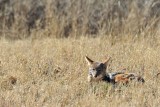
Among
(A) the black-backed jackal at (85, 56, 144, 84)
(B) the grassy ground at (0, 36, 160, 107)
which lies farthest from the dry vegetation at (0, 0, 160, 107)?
(A) the black-backed jackal at (85, 56, 144, 84)

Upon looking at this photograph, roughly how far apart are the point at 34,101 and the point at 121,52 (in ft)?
9.44

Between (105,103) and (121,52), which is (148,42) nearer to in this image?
(121,52)

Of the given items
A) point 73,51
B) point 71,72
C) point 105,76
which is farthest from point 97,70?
point 73,51

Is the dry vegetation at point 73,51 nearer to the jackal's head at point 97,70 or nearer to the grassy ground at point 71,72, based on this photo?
the grassy ground at point 71,72

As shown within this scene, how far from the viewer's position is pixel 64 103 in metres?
5.47

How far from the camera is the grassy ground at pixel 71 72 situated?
548cm

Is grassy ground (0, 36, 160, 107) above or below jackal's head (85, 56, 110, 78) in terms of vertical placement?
below

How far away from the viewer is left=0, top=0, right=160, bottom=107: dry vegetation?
5602 mm

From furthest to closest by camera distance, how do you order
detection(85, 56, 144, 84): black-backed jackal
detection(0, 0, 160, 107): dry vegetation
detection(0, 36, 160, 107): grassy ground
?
1. detection(85, 56, 144, 84): black-backed jackal
2. detection(0, 0, 160, 107): dry vegetation
3. detection(0, 36, 160, 107): grassy ground

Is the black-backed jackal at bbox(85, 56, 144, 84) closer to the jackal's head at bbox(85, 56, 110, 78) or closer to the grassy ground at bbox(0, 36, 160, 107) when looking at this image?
the jackal's head at bbox(85, 56, 110, 78)

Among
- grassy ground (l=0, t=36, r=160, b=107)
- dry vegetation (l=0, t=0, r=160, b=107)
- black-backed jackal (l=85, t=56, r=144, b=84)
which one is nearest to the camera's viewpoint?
grassy ground (l=0, t=36, r=160, b=107)

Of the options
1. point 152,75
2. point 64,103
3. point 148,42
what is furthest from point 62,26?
point 64,103

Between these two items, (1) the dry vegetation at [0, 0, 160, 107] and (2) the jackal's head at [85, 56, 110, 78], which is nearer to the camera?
(1) the dry vegetation at [0, 0, 160, 107]

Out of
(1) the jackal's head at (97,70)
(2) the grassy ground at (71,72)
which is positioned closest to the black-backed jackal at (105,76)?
(1) the jackal's head at (97,70)
